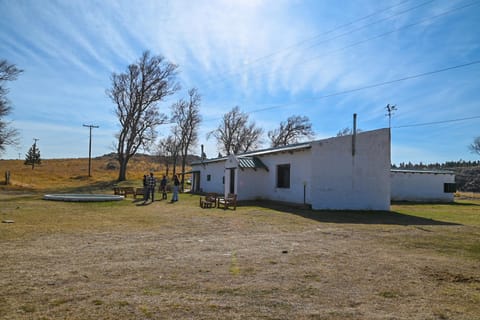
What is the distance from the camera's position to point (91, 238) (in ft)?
26.6

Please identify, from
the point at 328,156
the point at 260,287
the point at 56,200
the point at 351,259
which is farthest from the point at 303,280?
the point at 56,200

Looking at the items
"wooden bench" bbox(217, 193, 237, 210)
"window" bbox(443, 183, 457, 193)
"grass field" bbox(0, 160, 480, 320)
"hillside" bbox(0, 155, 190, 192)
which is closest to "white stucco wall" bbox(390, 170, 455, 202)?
"window" bbox(443, 183, 457, 193)

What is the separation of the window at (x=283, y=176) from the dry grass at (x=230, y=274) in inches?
384

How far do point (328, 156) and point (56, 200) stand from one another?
48.9ft

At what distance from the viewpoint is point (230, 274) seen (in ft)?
17.3

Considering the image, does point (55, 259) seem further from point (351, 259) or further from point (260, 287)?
point (351, 259)

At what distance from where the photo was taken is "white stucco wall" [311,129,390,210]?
16.5 metres

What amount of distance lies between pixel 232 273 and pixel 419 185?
88.6 feet

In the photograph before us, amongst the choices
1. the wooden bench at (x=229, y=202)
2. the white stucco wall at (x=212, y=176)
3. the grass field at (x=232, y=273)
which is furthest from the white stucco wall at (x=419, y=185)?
the grass field at (x=232, y=273)

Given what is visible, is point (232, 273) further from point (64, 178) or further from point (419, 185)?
point (64, 178)

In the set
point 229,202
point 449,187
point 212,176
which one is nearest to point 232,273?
point 229,202

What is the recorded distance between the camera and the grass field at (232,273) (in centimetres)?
383

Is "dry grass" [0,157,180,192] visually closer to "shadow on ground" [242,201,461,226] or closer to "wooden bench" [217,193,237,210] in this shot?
"wooden bench" [217,193,237,210]

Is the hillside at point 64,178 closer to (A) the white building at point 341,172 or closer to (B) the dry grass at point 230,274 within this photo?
(A) the white building at point 341,172
